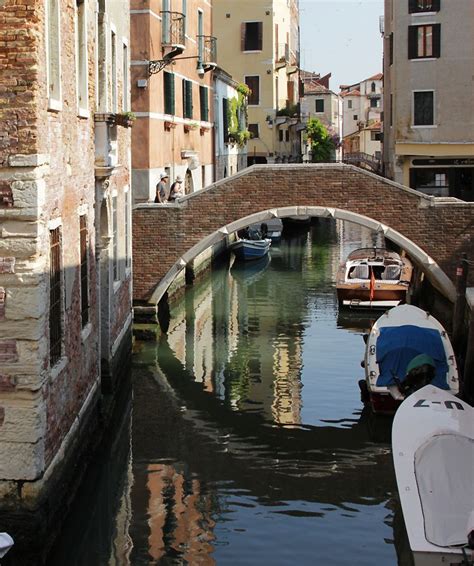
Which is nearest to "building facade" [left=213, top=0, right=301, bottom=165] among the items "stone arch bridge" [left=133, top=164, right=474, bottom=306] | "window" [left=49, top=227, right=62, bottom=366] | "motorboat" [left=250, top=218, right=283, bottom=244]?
"motorboat" [left=250, top=218, right=283, bottom=244]

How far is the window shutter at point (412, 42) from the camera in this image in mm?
23469

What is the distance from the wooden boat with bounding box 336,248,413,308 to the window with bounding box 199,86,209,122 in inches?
236

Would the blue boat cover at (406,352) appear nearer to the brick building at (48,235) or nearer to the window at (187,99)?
the brick building at (48,235)

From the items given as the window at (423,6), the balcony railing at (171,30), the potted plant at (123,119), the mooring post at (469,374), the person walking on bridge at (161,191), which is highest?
the window at (423,6)

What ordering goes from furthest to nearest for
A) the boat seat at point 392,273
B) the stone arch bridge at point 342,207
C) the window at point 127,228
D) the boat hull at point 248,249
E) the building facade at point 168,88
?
the boat hull at point 248,249
the boat seat at point 392,273
the building facade at point 168,88
the stone arch bridge at point 342,207
the window at point 127,228

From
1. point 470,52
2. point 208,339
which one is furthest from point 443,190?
point 208,339

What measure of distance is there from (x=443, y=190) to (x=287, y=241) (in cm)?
773

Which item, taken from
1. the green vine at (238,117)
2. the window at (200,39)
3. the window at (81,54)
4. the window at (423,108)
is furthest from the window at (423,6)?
the window at (81,54)

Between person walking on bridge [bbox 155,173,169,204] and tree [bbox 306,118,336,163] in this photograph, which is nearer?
person walking on bridge [bbox 155,173,169,204]

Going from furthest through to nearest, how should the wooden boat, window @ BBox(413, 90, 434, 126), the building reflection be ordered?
window @ BBox(413, 90, 434, 126), the wooden boat, the building reflection

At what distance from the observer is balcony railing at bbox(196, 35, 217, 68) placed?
73.2ft

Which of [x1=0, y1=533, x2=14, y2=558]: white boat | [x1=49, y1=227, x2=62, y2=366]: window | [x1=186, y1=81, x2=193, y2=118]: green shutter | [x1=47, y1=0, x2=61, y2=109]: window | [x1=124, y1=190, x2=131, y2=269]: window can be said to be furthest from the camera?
[x1=186, y1=81, x2=193, y2=118]: green shutter

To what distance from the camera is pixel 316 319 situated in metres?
17.8

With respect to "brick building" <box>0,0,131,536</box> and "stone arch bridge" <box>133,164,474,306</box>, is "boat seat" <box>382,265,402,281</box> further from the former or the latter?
"brick building" <box>0,0,131,536</box>
